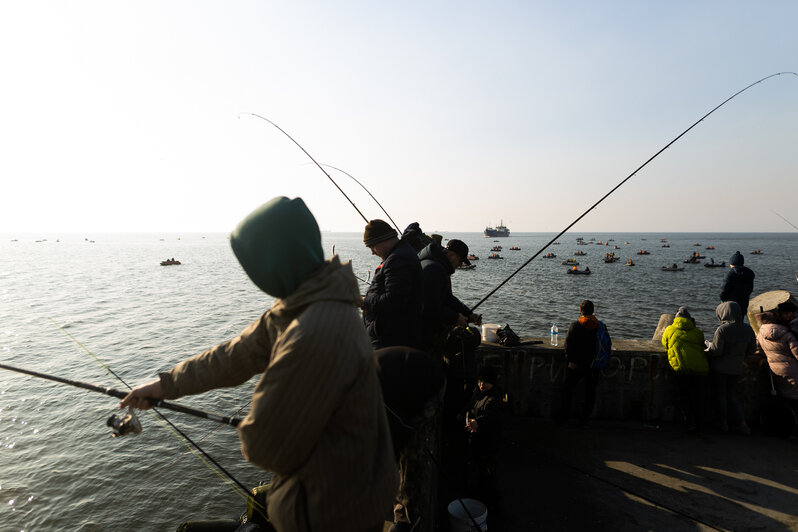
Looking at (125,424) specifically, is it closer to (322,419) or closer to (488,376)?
(322,419)

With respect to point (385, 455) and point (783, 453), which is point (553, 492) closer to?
point (783, 453)

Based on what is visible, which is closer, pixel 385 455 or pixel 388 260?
pixel 385 455

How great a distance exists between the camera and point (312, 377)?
1412 millimetres

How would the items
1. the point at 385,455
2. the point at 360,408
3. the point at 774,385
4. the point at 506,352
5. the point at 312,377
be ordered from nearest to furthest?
the point at 312,377 → the point at 360,408 → the point at 385,455 → the point at 774,385 → the point at 506,352

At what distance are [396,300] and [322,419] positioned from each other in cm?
275

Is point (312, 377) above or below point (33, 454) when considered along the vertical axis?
above

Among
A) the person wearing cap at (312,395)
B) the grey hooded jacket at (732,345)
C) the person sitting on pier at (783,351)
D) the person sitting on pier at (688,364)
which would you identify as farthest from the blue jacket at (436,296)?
the person sitting on pier at (783,351)

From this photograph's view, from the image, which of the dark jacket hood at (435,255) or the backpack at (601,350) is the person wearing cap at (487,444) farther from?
the backpack at (601,350)

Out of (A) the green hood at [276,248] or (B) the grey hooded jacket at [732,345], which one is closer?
(A) the green hood at [276,248]

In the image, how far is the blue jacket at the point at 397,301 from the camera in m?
4.19

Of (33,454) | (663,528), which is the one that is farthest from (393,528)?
(33,454)

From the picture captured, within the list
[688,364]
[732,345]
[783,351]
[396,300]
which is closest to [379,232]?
[396,300]

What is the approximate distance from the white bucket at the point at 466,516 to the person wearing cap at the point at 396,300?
68.7 inches

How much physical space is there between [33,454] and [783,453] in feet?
53.9
